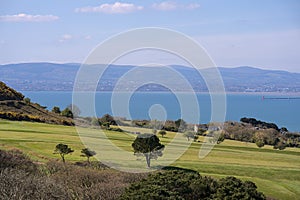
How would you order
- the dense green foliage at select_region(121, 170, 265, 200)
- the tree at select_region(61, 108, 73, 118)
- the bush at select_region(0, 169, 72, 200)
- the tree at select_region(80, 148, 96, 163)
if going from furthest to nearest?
1. the tree at select_region(61, 108, 73, 118)
2. the tree at select_region(80, 148, 96, 163)
3. the dense green foliage at select_region(121, 170, 265, 200)
4. the bush at select_region(0, 169, 72, 200)

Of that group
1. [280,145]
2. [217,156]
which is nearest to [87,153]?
[217,156]

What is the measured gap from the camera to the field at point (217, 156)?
111 feet

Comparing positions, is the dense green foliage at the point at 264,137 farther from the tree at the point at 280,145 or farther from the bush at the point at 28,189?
the bush at the point at 28,189

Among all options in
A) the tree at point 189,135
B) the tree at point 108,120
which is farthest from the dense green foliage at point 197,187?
the tree at point 108,120

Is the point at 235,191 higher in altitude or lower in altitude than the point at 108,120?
higher

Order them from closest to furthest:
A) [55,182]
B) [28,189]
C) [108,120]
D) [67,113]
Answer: [28,189] → [55,182] → [108,120] → [67,113]

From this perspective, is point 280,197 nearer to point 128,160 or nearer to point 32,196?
point 128,160

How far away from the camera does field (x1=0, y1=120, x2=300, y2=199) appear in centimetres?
3372

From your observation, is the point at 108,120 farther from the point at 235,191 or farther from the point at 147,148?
the point at 235,191

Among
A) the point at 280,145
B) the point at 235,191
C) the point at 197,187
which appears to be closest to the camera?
the point at 235,191

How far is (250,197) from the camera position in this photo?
2256 cm

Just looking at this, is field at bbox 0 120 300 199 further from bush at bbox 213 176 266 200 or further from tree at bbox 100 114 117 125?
bush at bbox 213 176 266 200

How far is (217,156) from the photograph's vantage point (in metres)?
42.7

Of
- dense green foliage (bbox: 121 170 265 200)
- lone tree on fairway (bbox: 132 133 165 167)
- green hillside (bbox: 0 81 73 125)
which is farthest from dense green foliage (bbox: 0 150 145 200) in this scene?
green hillside (bbox: 0 81 73 125)
